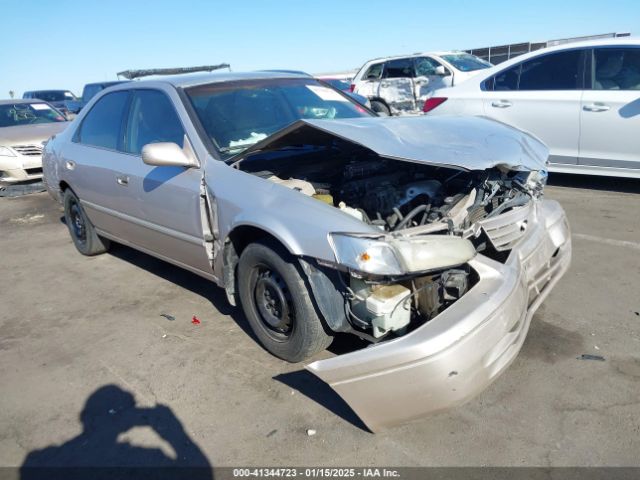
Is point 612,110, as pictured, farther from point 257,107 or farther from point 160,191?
point 160,191

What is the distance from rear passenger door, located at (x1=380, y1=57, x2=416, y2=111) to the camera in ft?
40.3

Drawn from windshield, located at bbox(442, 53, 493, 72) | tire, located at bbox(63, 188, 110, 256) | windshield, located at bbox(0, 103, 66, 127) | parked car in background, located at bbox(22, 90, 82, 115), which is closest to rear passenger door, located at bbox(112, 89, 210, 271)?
tire, located at bbox(63, 188, 110, 256)

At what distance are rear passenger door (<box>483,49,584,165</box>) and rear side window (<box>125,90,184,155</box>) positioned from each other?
14.6 ft

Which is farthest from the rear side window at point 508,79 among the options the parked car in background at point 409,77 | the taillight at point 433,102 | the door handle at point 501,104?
the parked car in background at point 409,77

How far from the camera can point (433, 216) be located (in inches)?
111

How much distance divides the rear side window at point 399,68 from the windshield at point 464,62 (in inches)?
33.3

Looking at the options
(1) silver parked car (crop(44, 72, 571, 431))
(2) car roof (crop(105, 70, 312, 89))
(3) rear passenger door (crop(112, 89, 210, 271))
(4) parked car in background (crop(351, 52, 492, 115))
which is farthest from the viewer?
(4) parked car in background (crop(351, 52, 492, 115))

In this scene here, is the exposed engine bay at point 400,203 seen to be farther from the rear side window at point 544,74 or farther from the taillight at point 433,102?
the taillight at point 433,102

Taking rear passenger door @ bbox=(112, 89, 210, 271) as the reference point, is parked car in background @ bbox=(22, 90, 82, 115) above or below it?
above

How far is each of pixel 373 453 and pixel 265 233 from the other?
1.29 m

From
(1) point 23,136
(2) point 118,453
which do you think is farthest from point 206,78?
(1) point 23,136

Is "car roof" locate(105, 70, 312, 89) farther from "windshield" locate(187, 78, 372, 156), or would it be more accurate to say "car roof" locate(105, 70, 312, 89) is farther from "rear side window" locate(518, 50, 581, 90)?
"rear side window" locate(518, 50, 581, 90)

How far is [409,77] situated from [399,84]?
0.94 feet

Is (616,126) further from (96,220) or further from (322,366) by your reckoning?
(96,220)
